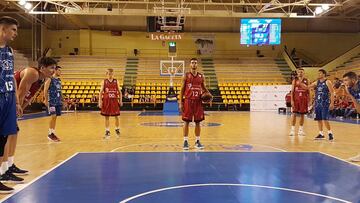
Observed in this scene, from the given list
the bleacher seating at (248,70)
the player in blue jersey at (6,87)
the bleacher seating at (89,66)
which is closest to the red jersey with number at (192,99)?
the player in blue jersey at (6,87)

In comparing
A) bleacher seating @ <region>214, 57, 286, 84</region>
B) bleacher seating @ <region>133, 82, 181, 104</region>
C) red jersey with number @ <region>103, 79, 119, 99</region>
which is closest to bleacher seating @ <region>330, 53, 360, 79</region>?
bleacher seating @ <region>214, 57, 286, 84</region>

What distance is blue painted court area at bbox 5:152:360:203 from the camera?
4.01m

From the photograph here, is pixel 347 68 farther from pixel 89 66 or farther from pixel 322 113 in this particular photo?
pixel 89 66

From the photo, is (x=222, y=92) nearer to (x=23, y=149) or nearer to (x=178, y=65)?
(x=178, y=65)

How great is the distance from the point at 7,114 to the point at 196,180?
2419 mm

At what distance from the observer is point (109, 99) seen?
9.78 metres

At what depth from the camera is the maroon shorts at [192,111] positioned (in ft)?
25.0

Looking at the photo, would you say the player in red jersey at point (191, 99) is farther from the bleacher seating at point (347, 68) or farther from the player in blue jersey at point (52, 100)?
the bleacher seating at point (347, 68)

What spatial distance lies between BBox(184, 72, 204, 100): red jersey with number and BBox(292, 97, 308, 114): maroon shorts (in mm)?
4067

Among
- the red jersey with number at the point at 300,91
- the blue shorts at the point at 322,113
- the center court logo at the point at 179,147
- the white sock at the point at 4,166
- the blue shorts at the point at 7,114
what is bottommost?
the center court logo at the point at 179,147

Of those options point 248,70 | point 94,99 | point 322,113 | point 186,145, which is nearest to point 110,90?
point 186,145

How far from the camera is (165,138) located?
30.7 feet

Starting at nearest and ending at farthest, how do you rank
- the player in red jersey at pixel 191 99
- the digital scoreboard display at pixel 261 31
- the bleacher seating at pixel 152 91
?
the player in red jersey at pixel 191 99 → the digital scoreboard display at pixel 261 31 → the bleacher seating at pixel 152 91

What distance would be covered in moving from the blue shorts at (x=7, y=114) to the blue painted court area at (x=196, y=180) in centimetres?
72
